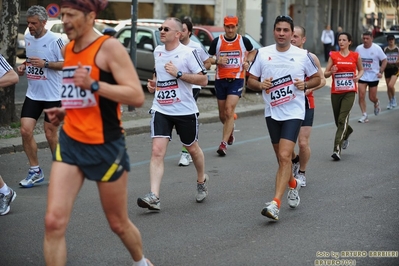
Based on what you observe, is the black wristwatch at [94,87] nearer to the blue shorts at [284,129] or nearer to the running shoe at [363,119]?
the blue shorts at [284,129]

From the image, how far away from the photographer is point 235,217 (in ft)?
26.1

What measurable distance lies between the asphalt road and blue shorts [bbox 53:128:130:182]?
4.10 ft

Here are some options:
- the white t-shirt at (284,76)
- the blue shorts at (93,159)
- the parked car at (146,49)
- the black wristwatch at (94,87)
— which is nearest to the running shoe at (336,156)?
the white t-shirt at (284,76)

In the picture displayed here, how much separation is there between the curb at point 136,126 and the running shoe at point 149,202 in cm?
454

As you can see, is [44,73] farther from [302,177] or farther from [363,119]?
[363,119]

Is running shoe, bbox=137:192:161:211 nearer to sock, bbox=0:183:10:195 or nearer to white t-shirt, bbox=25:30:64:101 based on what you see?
sock, bbox=0:183:10:195

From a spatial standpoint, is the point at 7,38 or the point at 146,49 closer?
the point at 7,38

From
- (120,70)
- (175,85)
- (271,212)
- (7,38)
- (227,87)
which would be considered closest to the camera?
(120,70)

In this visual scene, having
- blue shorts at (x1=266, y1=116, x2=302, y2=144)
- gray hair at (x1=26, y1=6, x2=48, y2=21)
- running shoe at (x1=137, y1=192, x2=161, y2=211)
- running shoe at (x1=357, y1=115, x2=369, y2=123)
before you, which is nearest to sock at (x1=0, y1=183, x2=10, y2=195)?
running shoe at (x1=137, y1=192, x2=161, y2=211)

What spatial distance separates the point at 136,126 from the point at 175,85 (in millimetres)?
6340

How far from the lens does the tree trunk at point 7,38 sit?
44.9 ft

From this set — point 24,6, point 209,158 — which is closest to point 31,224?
point 209,158

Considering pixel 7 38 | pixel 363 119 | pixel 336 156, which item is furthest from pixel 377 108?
pixel 7 38

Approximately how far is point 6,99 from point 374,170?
21.3 feet
